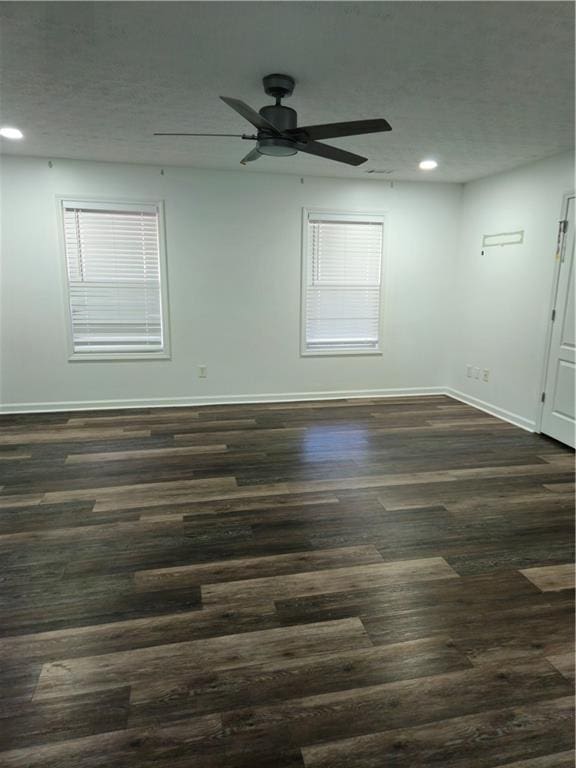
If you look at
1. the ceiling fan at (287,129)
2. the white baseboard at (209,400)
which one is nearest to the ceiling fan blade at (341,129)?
the ceiling fan at (287,129)

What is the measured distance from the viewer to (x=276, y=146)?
2678 millimetres

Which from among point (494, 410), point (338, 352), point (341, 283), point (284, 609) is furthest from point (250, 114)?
point (494, 410)

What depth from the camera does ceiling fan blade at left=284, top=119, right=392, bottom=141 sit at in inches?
94.4

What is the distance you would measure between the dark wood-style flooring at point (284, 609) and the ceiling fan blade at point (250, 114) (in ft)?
7.43

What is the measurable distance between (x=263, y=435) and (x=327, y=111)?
270 centimetres

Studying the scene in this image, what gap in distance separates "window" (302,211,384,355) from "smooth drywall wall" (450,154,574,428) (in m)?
1.06

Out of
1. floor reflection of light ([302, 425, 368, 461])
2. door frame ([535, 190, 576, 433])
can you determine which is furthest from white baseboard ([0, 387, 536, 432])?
floor reflection of light ([302, 425, 368, 461])

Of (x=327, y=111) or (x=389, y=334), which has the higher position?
(x=327, y=111)

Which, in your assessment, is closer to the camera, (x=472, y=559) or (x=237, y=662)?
(x=237, y=662)

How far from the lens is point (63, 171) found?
4.61 m

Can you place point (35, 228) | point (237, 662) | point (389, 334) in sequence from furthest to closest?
point (389, 334), point (35, 228), point (237, 662)

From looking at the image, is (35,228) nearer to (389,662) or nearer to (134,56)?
(134,56)

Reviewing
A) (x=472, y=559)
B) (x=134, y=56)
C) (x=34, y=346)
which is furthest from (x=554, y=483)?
(x=34, y=346)

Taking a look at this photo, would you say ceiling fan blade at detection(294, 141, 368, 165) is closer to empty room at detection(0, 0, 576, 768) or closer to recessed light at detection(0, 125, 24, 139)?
empty room at detection(0, 0, 576, 768)
